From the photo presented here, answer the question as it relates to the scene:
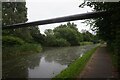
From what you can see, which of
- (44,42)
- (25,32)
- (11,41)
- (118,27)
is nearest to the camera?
(118,27)

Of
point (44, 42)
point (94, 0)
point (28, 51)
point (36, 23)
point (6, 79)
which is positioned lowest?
point (44, 42)

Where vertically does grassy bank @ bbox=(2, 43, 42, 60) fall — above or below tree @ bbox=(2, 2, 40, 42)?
below

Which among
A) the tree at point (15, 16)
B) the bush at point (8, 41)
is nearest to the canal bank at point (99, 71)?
the bush at point (8, 41)

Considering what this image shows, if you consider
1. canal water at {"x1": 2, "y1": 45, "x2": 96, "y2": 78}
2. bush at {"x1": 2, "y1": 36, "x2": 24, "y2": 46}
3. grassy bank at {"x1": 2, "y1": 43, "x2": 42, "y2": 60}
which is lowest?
grassy bank at {"x1": 2, "y1": 43, "x2": 42, "y2": 60}

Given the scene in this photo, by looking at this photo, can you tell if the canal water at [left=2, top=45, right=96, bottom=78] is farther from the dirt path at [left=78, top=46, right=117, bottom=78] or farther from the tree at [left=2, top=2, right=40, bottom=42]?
the tree at [left=2, top=2, right=40, bottom=42]

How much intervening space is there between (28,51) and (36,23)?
18.9 meters

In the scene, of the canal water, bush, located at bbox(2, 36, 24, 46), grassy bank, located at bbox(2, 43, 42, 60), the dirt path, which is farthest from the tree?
the dirt path

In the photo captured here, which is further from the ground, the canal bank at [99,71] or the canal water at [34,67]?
the canal bank at [99,71]

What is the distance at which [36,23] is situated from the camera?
1259cm

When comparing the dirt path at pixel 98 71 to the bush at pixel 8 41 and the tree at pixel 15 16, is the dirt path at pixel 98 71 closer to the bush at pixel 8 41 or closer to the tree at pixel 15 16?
the bush at pixel 8 41

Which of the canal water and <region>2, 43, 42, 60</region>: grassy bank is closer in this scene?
the canal water

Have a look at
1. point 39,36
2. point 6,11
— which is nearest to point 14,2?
point 6,11

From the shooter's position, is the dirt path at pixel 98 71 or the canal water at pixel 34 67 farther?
the canal water at pixel 34 67

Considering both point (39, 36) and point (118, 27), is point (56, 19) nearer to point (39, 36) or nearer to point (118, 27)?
point (118, 27)
